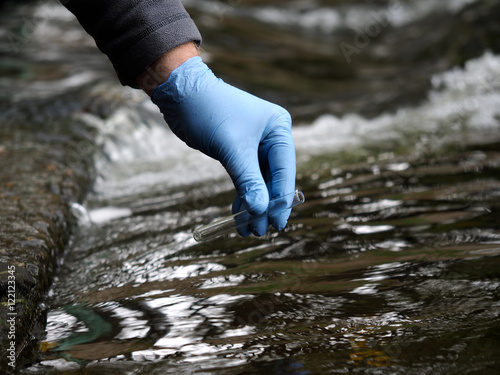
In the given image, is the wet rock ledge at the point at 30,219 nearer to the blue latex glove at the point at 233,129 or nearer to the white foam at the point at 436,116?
the blue latex glove at the point at 233,129

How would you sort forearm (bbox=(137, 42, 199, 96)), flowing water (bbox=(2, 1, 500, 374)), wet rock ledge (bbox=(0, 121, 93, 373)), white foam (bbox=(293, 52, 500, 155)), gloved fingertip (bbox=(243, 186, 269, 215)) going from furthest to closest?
white foam (bbox=(293, 52, 500, 155)), forearm (bbox=(137, 42, 199, 96)), gloved fingertip (bbox=(243, 186, 269, 215)), wet rock ledge (bbox=(0, 121, 93, 373)), flowing water (bbox=(2, 1, 500, 374))

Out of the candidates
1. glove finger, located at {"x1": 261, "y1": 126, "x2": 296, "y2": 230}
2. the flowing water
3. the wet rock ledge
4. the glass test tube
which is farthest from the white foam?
the glass test tube

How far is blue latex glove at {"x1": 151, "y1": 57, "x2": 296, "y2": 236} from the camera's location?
1.72 m

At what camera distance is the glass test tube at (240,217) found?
1.72m

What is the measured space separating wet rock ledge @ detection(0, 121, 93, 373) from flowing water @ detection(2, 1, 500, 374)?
7cm

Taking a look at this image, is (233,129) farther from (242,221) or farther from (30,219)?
(30,219)

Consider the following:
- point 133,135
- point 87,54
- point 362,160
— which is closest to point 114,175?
point 133,135

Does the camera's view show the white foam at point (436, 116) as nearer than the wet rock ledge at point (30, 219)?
No

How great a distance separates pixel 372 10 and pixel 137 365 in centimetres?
951

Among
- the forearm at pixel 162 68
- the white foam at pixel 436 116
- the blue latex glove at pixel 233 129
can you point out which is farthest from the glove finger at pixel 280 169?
the white foam at pixel 436 116

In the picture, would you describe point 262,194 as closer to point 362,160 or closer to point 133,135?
point 362,160

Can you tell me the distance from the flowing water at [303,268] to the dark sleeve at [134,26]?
74 cm

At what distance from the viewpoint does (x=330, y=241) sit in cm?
198

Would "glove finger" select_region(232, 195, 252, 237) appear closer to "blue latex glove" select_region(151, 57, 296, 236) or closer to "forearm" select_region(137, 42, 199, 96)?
"blue latex glove" select_region(151, 57, 296, 236)
